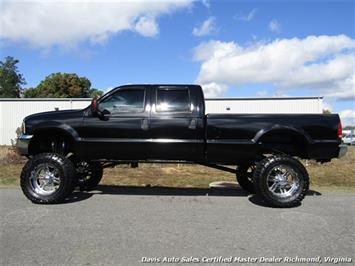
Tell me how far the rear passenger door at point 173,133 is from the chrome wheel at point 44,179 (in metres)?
1.72

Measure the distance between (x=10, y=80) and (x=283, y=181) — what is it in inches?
2951

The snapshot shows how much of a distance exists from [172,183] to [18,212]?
185 inches

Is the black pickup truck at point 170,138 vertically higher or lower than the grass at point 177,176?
higher

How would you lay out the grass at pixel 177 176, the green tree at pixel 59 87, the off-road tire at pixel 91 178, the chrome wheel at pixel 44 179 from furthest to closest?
the green tree at pixel 59 87 → the grass at pixel 177 176 → the off-road tire at pixel 91 178 → the chrome wheel at pixel 44 179

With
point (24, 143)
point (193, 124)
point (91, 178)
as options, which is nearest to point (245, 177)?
point (193, 124)

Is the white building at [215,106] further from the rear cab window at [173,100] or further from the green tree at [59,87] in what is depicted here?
the green tree at [59,87]

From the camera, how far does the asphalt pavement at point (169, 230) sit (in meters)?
4.30

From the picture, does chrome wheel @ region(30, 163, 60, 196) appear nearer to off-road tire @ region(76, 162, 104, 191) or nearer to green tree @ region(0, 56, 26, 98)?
off-road tire @ region(76, 162, 104, 191)

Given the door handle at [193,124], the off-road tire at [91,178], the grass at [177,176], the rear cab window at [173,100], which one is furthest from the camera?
the grass at [177,176]

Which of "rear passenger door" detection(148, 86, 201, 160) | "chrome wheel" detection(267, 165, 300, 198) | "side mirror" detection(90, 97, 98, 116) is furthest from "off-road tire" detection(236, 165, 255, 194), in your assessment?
"side mirror" detection(90, 97, 98, 116)

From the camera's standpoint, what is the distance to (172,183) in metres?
10.2

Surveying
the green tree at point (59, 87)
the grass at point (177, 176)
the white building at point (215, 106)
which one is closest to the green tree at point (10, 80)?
the green tree at point (59, 87)

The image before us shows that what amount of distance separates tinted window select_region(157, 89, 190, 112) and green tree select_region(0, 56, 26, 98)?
71.0 meters

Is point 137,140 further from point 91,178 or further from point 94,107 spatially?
point 91,178
